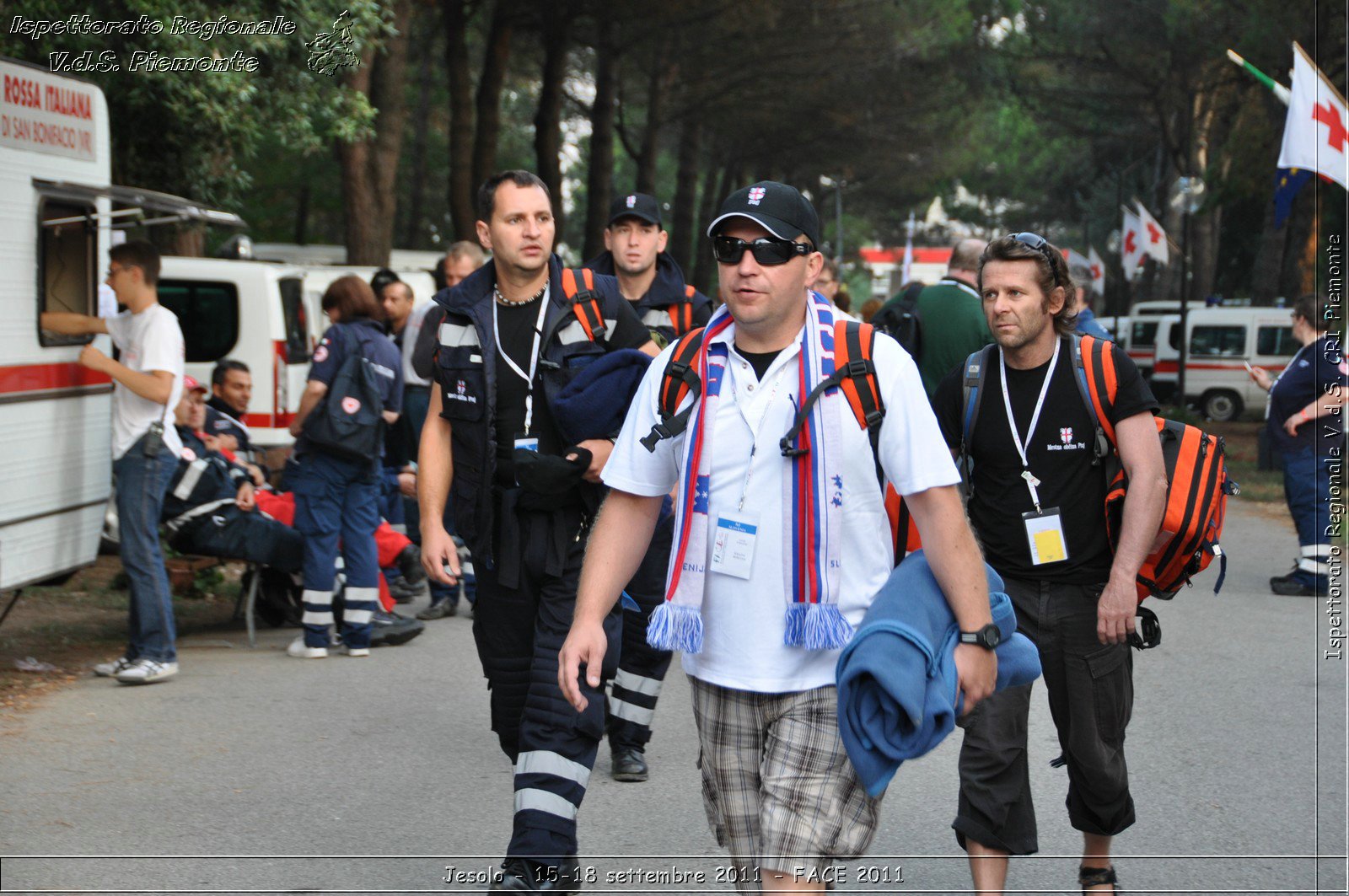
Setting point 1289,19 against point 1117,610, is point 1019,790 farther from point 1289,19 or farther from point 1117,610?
point 1289,19

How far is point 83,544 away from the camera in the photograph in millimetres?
8195

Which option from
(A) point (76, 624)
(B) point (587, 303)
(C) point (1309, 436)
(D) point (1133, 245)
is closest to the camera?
(B) point (587, 303)

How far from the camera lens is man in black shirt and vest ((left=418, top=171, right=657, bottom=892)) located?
4.64m

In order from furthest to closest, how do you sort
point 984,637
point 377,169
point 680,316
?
point 377,169 → point 680,316 → point 984,637

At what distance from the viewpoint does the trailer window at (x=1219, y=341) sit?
101 ft

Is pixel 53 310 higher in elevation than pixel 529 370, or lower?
higher

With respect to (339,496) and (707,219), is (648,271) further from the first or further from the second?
(707,219)

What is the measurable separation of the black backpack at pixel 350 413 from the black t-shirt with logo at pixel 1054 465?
451 cm

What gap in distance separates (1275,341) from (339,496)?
84.7ft

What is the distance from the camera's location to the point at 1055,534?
14.5ft

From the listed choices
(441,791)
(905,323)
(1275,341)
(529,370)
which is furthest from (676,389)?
(1275,341)

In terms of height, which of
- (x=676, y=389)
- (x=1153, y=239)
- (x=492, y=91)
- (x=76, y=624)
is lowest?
(x=76, y=624)

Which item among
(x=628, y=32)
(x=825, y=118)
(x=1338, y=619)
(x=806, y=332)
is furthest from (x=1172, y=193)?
(x=806, y=332)

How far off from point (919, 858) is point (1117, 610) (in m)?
1.35
